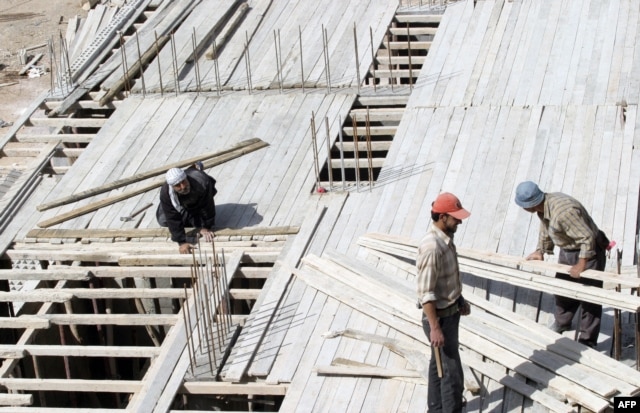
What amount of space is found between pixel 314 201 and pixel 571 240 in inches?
160

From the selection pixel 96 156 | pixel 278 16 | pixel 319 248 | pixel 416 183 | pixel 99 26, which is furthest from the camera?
pixel 99 26

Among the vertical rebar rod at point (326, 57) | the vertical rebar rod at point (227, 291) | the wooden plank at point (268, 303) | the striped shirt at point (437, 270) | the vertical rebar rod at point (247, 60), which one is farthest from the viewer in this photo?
the vertical rebar rod at point (247, 60)

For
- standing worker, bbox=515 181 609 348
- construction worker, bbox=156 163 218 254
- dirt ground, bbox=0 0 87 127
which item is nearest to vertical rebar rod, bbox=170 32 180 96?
construction worker, bbox=156 163 218 254

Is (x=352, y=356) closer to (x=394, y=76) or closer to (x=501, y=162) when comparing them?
(x=501, y=162)

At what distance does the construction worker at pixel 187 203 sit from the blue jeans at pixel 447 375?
4.47 metres

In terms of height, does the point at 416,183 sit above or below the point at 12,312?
above

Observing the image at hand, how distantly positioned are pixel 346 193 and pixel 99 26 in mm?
9700

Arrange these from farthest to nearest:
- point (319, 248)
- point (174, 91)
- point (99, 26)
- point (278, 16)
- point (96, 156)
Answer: point (99, 26) < point (278, 16) < point (174, 91) < point (96, 156) < point (319, 248)

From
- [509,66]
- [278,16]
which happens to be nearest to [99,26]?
[278,16]

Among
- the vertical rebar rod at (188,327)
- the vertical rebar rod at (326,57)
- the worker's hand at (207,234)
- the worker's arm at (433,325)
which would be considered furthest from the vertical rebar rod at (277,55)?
A: the worker's arm at (433,325)

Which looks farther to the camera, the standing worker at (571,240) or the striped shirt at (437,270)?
the standing worker at (571,240)

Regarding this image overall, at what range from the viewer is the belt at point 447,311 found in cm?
1007

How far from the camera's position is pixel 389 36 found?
19078 mm

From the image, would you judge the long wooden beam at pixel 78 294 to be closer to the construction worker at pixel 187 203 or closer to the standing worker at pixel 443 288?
the construction worker at pixel 187 203
